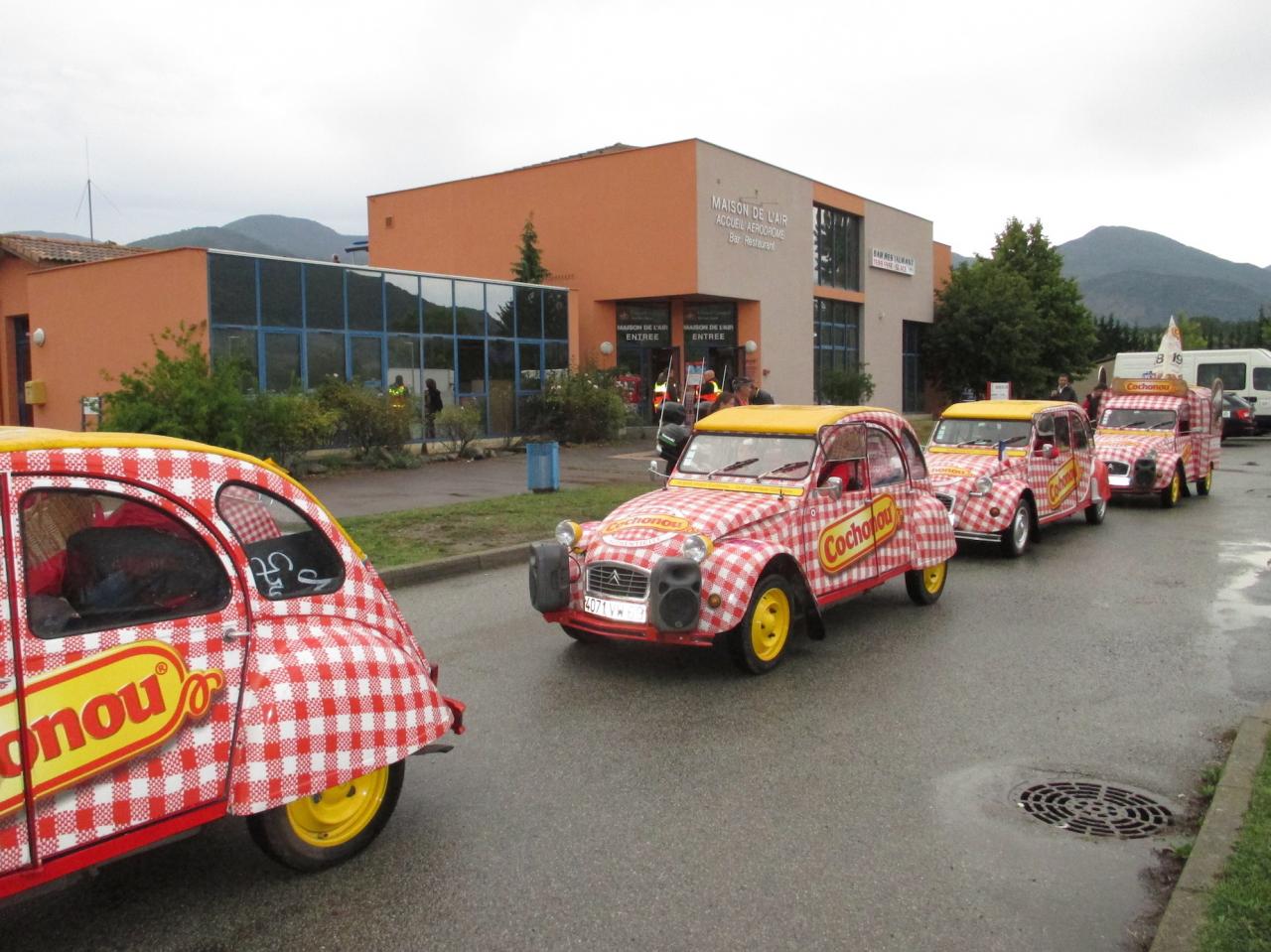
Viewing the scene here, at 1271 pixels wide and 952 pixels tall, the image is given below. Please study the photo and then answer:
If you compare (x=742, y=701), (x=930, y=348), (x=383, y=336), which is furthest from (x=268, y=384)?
(x=930, y=348)

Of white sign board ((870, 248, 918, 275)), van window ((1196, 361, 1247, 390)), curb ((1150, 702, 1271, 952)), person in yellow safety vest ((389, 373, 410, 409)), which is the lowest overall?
curb ((1150, 702, 1271, 952))

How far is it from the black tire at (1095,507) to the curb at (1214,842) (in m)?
8.84

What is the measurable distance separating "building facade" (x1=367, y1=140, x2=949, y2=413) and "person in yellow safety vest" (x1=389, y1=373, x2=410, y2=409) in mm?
6725

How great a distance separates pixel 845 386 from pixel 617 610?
89.2 ft

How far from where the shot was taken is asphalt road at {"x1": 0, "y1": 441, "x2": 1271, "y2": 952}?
12.2 ft

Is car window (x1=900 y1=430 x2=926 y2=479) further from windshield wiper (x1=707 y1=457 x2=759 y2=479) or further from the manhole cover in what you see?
the manhole cover

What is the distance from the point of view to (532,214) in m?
32.3

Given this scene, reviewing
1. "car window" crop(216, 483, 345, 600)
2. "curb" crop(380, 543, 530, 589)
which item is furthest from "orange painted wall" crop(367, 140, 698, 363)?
"car window" crop(216, 483, 345, 600)

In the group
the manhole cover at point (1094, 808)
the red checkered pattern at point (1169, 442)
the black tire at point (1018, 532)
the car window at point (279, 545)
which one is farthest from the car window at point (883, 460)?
the red checkered pattern at point (1169, 442)

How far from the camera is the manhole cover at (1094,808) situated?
4.57 meters

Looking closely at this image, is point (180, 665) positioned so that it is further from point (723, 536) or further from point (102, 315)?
point (102, 315)

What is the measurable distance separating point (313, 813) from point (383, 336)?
20.0 meters

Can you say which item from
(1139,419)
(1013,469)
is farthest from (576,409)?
(1013,469)

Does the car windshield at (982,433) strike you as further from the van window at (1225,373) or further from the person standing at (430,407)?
the van window at (1225,373)
